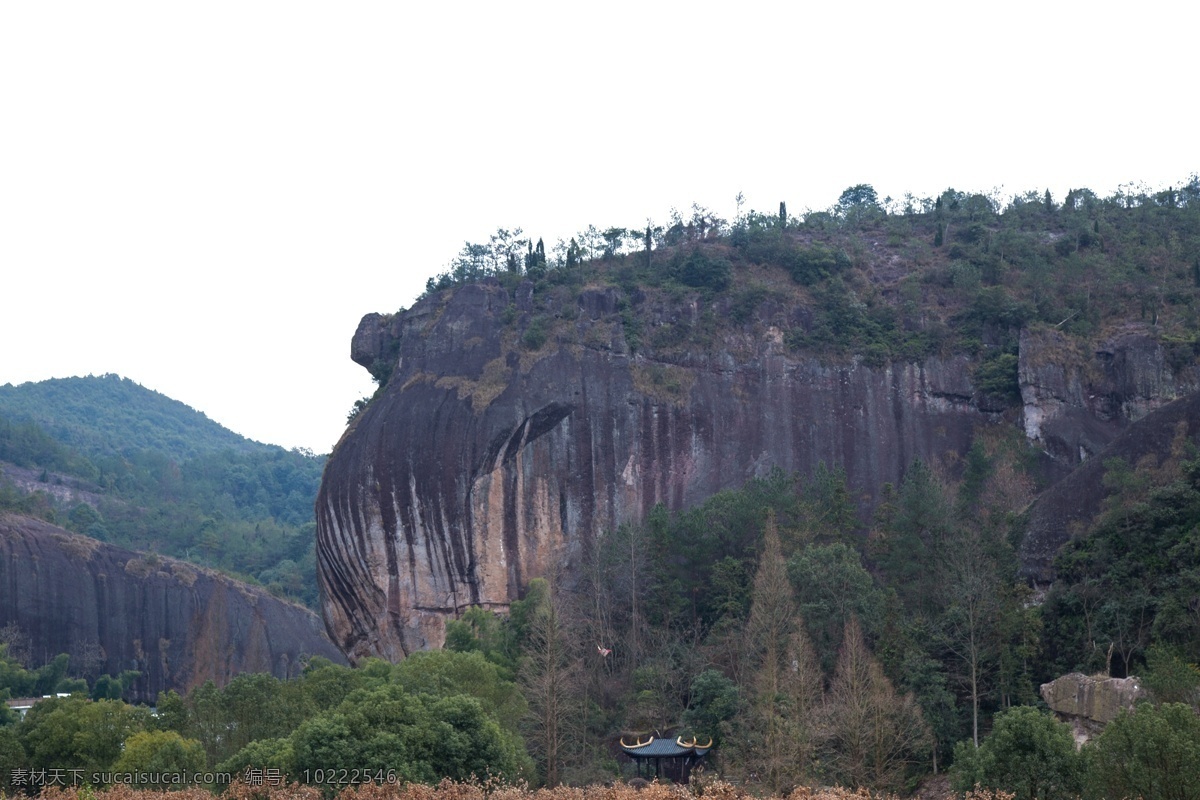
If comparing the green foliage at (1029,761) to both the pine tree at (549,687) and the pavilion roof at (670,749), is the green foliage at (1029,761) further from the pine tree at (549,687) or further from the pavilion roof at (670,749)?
the pine tree at (549,687)

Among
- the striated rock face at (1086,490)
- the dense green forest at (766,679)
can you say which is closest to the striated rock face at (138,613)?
the dense green forest at (766,679)

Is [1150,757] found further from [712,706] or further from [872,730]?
[712,706]

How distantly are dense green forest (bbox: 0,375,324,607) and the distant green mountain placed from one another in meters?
0.28

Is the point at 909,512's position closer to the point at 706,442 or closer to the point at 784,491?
the point at 784,491

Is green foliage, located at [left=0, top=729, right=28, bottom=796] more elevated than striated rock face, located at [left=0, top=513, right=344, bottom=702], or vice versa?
green foliage, located at [left=0, top=729, right=28, bottom=796]

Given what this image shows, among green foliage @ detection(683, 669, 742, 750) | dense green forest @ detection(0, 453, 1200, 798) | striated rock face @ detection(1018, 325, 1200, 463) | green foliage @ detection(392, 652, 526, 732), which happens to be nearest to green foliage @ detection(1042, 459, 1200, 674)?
dense green forest @ detection(0, 453, 1200, 798)

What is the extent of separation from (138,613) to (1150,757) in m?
44.8

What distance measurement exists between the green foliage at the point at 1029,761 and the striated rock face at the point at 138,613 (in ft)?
130

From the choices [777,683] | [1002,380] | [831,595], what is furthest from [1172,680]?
[1002,380]

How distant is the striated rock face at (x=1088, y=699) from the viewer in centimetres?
2266

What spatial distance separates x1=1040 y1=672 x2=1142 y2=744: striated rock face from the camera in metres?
22.7

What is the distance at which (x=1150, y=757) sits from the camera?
17.2m

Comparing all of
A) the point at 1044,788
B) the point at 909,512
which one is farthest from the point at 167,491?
the point at 1044,788

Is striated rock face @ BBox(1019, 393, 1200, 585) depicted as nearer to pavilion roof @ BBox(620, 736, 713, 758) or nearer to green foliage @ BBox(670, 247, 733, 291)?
pavilion roof @ BBox(620, 736, 713, 758)
